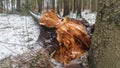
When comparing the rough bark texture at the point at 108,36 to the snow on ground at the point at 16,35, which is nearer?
the rough bark texture at the point at 108,36

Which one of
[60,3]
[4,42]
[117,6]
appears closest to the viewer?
[117,6]

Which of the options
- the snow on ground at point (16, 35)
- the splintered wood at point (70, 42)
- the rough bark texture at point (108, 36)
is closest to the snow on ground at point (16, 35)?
the snow on ground at point (16, 35)

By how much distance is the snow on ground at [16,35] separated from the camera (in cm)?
396

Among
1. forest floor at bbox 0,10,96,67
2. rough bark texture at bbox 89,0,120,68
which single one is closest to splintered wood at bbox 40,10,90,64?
forest floor at bbox 0,10,96,67

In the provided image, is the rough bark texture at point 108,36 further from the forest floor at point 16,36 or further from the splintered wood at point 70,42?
the forest floor at point 16,36

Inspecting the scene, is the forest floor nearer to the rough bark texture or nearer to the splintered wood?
the splintered wood

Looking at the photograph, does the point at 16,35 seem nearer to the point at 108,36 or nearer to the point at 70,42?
the point at 70,42

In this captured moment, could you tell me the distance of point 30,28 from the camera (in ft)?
16.5

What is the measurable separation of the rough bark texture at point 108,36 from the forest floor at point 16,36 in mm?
1041

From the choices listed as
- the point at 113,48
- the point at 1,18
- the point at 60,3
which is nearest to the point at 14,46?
the point at 113,48

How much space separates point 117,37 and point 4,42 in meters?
1.68

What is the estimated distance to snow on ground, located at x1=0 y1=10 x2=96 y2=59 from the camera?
156 inches

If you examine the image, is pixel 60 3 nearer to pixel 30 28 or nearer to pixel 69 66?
pixel 30 28

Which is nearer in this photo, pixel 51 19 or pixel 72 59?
pixel 72 59
